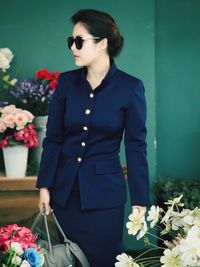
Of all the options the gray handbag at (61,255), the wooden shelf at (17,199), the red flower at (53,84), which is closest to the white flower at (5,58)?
the red flower at (53,84)

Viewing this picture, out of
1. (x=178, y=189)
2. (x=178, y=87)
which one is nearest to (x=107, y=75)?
(x=178, y=189)

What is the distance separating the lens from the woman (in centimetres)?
242

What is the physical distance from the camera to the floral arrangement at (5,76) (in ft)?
12.2

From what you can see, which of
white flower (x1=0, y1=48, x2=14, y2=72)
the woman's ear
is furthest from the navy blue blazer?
white flower (x1=0, y1=48, x2=14, y2=72)

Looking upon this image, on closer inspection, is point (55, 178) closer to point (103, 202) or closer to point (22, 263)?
point (103, 202)

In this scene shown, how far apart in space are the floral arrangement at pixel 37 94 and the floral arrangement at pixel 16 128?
0.14 meters

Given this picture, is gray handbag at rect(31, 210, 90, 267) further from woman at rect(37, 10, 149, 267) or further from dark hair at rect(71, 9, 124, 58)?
dark hair at rect(71, 9, 124, 58)

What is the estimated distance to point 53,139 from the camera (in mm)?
2535

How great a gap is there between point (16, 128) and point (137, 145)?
1.22 m

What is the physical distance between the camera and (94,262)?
247 cm

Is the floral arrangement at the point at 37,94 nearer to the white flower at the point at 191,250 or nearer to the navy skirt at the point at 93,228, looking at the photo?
the navy skirt at the point at 93,228

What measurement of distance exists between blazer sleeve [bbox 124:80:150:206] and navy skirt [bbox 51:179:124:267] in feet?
0.41

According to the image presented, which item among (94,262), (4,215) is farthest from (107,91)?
(4,215)

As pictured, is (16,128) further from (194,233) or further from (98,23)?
(194,233)
